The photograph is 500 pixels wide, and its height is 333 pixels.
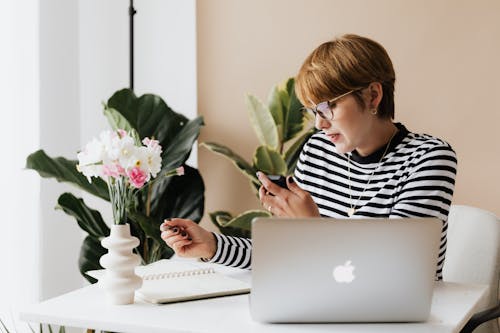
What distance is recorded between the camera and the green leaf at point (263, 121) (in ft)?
9.56

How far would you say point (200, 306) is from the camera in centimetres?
157

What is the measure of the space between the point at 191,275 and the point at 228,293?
0.17m

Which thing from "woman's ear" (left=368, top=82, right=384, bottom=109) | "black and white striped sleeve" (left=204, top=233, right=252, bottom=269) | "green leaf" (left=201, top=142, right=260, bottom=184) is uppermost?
"woman's ear" (left=368, top=82, right=384, bottom=109)

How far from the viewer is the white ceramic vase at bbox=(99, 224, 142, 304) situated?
61.7 inches

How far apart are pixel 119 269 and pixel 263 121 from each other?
1453 millimetres

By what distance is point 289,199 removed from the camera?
5.62 ft

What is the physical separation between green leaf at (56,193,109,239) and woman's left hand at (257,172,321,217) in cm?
126

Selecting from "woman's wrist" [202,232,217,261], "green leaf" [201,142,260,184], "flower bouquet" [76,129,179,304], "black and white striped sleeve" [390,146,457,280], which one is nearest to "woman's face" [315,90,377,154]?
"black and white striped sleeve" [390,146,457,280]

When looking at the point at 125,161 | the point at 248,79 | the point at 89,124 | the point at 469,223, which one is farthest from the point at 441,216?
the point at 89,124

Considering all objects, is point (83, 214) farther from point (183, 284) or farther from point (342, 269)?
point (342, 269)

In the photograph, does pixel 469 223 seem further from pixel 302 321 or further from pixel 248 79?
pixel 248 79

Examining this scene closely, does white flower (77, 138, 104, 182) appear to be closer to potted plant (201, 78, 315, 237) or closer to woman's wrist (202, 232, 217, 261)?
woman's wrist (202, 232, 217, 261)

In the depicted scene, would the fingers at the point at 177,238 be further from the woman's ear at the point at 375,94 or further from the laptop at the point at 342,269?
the woman's ear at the point at 375,94

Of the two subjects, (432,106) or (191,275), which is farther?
(432,106)
